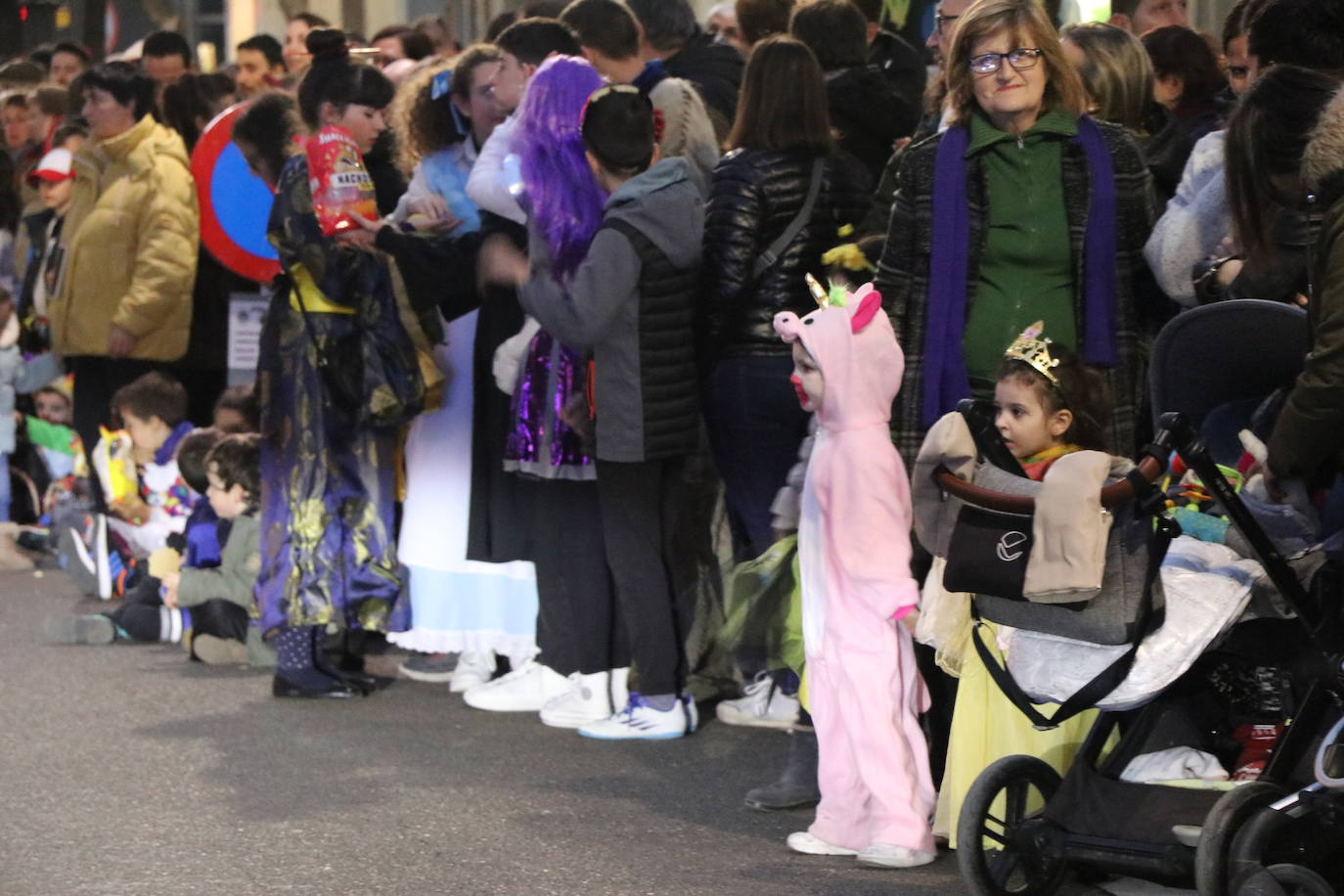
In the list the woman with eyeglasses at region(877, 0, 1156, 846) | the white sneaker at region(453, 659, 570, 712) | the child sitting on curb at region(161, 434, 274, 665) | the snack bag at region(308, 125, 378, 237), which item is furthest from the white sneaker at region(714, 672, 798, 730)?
the child sitting on curb at region(161, 434, 274, 665)

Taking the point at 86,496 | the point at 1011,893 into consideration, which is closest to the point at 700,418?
the point at 1011,893

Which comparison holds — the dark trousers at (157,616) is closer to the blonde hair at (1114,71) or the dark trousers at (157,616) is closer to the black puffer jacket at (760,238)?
the black puffer jacket at (760,238)

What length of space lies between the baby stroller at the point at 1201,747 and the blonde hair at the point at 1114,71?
1.57 meters

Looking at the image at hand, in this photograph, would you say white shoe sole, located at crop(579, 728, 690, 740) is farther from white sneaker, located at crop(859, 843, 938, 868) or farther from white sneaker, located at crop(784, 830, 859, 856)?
white sneaker, located at crop(859, 843, 938, 868)

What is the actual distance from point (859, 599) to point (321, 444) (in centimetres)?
257

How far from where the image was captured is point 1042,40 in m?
5.61

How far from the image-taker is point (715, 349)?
682 centimetres

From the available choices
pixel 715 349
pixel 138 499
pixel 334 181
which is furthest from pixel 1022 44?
pixel 138 499

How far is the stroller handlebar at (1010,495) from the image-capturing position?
4.45 metres

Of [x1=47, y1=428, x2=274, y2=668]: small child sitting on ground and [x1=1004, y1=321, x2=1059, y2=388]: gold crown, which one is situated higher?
[x1=1004, y1=321, x2=1059, y2=388]: gold crown

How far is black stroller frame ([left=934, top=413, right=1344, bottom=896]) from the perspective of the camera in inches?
176

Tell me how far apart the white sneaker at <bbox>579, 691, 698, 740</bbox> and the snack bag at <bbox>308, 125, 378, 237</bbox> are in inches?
70.9

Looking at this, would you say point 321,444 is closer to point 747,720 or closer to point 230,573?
point 230,573

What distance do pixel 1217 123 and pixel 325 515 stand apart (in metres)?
3.18
